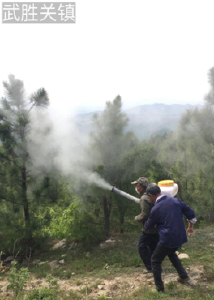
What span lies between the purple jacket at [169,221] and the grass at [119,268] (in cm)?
76

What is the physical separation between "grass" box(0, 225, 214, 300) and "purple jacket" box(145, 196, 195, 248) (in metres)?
0.76

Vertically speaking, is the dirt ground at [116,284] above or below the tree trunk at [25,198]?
below

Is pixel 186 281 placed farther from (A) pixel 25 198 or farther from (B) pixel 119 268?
(A) pixel 25 198

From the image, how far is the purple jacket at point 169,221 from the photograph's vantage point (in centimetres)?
324

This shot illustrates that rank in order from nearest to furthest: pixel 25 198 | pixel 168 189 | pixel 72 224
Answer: pixel 168 189
pixel 72 224
pixel 25 198

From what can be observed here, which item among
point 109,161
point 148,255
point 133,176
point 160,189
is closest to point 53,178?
point 109,161

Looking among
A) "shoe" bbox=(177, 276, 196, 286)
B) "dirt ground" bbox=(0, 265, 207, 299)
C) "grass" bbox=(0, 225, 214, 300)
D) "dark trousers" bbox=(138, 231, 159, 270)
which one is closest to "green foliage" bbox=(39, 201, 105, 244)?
"grass" bbox=(0, 225, 214, 300)

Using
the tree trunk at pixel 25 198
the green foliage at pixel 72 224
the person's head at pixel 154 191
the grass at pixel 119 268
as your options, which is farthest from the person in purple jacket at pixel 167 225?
the tree trunk at pixel 25 198

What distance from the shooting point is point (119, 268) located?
555cm

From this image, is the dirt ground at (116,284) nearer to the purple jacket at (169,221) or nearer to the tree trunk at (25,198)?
the purple jacket at (169,221)

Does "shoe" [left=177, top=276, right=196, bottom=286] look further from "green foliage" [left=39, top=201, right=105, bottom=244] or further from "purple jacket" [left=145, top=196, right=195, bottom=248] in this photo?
"green foliage" [left=39, top=201, right=105, bottom=244]

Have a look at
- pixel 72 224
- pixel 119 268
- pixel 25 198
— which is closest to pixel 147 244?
pixel 119 268

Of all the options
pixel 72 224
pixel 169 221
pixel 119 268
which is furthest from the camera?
pixel 72 224

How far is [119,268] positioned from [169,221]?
3032 millimetres
